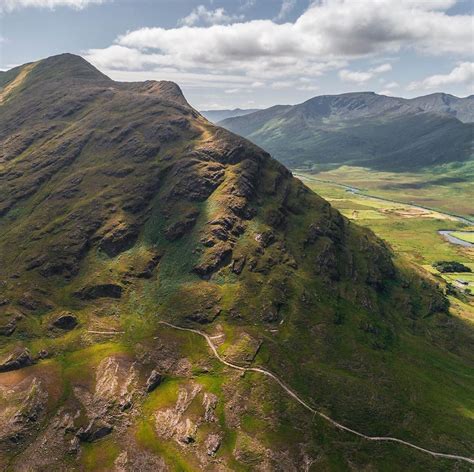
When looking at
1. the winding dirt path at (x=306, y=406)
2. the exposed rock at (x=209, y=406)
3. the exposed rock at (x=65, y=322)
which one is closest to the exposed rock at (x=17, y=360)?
the exposed rock at (x=65, y=322)

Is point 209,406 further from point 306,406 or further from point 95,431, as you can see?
point 95,431

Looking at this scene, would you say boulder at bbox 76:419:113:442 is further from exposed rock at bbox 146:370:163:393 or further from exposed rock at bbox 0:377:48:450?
exposed rock at bbox 146:370:163:393

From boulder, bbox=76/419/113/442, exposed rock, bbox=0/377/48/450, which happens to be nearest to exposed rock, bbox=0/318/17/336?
exposed rock, bbox=0/377/48/450

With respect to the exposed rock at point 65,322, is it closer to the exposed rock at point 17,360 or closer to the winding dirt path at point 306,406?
the exposed rock at point 17,360

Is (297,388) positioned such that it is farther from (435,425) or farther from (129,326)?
(129,326)

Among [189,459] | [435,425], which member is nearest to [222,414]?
[189,459]
